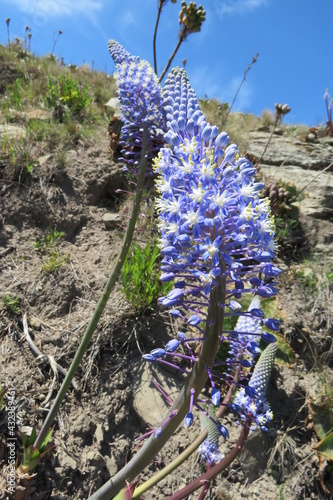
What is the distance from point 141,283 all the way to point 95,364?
0.93 metres

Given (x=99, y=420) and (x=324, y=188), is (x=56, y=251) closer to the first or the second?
(x=99, y=420)

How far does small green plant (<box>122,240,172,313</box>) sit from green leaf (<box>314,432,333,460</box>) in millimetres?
1965

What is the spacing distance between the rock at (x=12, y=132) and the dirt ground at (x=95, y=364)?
0.56 meters

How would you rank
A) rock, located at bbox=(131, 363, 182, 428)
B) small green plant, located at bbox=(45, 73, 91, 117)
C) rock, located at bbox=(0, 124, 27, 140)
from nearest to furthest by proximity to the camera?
rock, located at bbox=(131, 363, 182, 428), rock, located at bbox=(0, 124, 27, 140), small green plant, located at bbox=(45, 73, 91, 117)

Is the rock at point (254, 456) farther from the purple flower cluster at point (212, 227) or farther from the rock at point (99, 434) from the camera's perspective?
the purple flower cluster at point (212, 227)

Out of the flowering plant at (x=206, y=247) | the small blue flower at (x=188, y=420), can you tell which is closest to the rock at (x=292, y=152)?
the flowering plant at (x=206, y=247)

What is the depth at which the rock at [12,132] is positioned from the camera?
5208 mm

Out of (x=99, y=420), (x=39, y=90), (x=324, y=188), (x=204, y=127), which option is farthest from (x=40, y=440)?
(x=39, y=90)

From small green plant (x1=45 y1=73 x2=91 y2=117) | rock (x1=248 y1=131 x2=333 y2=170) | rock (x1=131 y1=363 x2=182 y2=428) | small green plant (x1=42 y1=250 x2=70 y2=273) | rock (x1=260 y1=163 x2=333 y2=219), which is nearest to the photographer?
rock (x1=131 y1=363 x2=182 y2=428)

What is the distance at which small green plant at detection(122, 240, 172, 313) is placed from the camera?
380cm

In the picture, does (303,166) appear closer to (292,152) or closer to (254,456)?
(292,152)

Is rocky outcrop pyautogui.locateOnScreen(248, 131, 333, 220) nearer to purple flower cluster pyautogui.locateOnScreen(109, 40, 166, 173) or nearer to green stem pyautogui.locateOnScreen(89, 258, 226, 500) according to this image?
purple flower cluster pyautogui.locateOnScreen(109, 40, 166, 173)

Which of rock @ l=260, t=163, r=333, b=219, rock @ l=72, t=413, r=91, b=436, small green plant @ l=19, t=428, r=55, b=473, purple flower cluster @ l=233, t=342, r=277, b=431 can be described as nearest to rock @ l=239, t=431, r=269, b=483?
purple flower cluster @ l=233, t=342, r=277, b=431

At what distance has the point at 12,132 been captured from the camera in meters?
5.45
